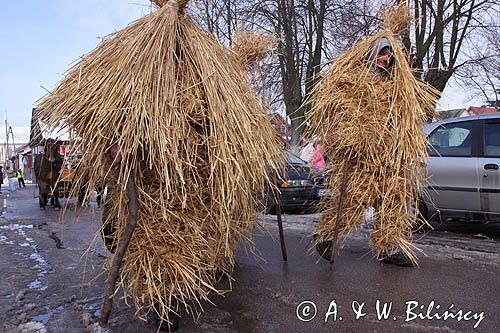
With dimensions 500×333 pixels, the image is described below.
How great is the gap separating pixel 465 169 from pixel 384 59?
110 inches

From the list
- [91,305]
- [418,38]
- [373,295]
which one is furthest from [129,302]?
[418,38]

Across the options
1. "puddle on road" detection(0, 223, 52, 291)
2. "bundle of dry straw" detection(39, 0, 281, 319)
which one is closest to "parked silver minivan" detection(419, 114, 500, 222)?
"bundle of dry straw" detection(39, 0, 281, 319)

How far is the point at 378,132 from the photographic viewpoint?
4.70 m

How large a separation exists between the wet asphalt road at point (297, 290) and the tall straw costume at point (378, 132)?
0.57 m

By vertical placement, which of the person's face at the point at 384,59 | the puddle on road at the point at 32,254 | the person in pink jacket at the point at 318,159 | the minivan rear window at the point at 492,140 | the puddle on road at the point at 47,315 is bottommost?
the puddle on road at the point at 47,315

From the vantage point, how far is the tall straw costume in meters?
4.68

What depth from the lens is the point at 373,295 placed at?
4.09 metres

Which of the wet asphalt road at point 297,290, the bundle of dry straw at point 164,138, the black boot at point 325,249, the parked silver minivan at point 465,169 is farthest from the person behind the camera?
the parked silver minivan at point 465,169

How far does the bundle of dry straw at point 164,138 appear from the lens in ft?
9.95

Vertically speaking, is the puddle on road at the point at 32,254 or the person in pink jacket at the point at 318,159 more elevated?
the person in pink jacket at the point at 318,159

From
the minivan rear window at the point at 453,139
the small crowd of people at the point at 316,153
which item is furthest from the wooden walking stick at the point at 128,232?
the minivan rear window at the point at 453,139

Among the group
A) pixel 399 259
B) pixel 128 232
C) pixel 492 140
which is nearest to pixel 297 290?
pixel 399 259

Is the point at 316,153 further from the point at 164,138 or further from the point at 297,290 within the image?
the point at 164,138

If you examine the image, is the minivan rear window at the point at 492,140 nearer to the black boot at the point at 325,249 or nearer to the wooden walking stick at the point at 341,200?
the wooden walking stick at the point at 341,200
